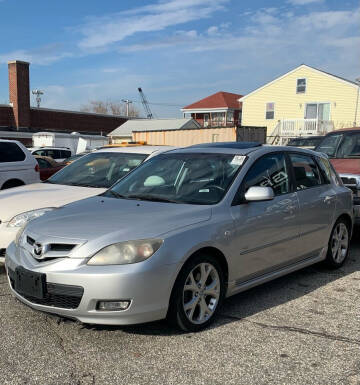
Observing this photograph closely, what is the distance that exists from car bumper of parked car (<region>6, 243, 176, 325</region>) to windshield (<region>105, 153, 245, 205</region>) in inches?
39.8

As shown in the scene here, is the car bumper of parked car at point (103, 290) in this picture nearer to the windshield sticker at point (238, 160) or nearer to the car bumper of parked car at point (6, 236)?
the windshield sticker at point (238, 160)

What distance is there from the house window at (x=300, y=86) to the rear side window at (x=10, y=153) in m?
27.6

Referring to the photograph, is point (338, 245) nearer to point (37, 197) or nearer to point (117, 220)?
point (117, 220)

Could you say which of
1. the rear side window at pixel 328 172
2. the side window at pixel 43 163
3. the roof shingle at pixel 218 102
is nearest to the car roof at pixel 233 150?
the rear side window at pixel 328 172

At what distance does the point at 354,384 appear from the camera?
3080mm

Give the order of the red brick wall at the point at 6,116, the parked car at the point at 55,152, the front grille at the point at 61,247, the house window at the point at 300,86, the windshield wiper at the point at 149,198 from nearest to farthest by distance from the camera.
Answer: the front grille at the point at 61,247 → the windshield wiper at the point at 149,198 → the parked car at the point at 55,152 → the house window at the point at 300,86 → the red brick wall at the point at 6,116

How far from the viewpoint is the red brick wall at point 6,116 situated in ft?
114

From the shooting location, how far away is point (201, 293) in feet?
12.6

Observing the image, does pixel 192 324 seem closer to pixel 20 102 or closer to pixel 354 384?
pixel 354 384

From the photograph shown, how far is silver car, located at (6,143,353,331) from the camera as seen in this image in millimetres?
3414

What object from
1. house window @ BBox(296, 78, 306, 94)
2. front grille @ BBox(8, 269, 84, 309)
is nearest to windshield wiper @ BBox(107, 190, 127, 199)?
front grille @ BBox(8, 269, 84, 309)

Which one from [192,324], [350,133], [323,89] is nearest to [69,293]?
[192,324]

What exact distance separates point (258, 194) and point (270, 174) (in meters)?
0.71

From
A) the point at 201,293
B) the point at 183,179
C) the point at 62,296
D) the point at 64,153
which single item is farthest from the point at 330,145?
the point at 64,153
